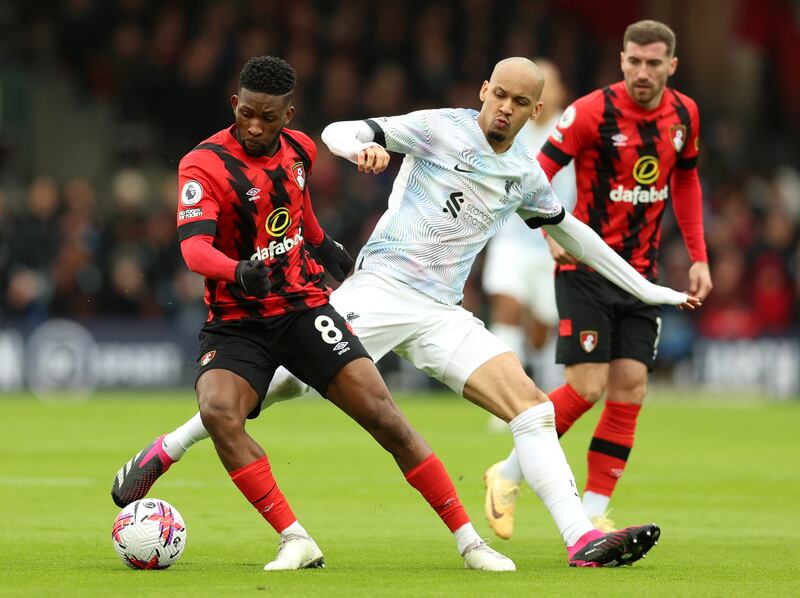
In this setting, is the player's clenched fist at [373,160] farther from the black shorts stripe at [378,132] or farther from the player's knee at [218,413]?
the player's knee at [218,413]

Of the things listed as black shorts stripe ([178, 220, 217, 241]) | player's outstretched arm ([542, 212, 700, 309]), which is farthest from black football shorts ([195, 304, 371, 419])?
player's outstretched arm ([542, 212, 700, 309])

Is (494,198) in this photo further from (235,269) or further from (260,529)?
(260,529)

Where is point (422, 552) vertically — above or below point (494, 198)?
below

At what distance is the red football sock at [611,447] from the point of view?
7.98m

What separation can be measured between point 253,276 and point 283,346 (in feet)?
2.31

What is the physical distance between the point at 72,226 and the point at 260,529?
11.9 metres

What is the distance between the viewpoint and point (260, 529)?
800cm

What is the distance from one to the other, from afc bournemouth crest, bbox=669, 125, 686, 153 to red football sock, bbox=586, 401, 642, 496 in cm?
136

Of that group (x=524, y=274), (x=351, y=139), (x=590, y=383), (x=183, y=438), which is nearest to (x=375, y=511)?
(x=590, y=383)

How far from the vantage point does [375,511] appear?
8.80 meters

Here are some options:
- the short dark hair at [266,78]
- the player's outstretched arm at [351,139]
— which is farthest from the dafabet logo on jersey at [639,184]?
the short dark hair at [266,78]

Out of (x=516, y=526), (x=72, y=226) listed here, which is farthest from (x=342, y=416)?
(x=516, y=526)

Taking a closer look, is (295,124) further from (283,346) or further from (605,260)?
(283,346)

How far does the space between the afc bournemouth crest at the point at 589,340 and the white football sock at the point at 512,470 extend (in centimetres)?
65
